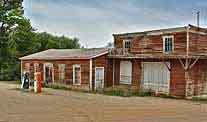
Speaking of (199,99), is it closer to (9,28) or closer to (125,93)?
(125,93)

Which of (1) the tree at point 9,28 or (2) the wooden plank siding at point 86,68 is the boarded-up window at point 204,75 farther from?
(1) the tree at point 9,28

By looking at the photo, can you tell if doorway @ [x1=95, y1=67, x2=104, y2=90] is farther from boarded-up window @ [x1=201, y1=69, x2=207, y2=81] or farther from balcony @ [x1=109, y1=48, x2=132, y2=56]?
boarded-up window @ [x1=201, y1=69, x2=207, y2=81]

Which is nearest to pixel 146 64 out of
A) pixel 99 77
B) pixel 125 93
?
pixel 125 93

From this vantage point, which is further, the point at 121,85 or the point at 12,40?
the point at 12,40

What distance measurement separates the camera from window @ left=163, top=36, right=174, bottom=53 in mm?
27969

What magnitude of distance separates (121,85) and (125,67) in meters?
1.59

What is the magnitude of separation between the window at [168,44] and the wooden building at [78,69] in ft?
19.5

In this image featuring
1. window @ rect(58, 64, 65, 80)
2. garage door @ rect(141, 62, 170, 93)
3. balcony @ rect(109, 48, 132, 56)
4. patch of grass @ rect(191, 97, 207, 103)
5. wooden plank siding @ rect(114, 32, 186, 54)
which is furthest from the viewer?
window @ rect(58, 64, 65, 80)

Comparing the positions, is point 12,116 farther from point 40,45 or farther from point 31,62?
point 40,45

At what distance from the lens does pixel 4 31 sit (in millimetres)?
47625

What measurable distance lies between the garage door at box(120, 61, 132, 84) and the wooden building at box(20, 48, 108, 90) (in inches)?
56.0

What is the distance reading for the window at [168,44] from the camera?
28.0 metres

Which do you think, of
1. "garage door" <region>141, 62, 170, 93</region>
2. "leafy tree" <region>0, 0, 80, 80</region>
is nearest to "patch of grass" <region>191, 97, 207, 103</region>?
"garage door" <region>141, 62, 170, 93</region>

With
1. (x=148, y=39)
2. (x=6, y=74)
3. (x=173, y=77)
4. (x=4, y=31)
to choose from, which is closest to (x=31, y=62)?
(x=6, y=74)
